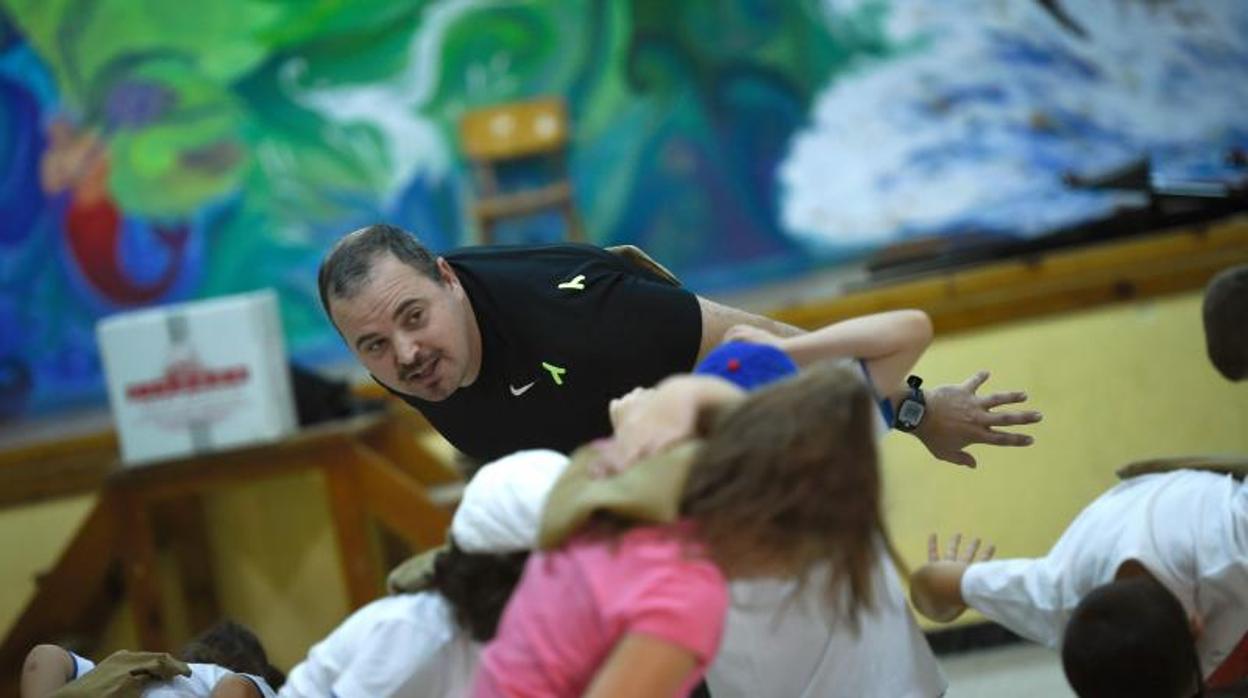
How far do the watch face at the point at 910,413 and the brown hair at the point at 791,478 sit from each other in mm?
829

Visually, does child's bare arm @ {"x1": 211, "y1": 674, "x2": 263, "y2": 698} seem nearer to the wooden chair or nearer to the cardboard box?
the cardboard box

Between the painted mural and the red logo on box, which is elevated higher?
the painted mural

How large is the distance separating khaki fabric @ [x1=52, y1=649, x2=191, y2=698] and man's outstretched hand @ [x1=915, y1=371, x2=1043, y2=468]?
143 centimetres

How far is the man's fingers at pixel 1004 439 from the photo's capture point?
9.27 ft

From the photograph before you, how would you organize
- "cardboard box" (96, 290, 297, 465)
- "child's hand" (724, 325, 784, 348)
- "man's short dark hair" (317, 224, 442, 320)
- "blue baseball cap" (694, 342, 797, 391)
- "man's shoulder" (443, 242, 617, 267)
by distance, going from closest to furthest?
"blue baseball cap" (694, 342, 797, 391) → "child's hand" (724, 325, 784, 348) → "man's short dark hair" (317, 224, 442, 320) → "man's shoulder" (443, 242, 617, 267) → "cardboard box" (96, 290, 297, 465)

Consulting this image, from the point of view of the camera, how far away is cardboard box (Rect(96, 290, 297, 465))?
5238 millimetres

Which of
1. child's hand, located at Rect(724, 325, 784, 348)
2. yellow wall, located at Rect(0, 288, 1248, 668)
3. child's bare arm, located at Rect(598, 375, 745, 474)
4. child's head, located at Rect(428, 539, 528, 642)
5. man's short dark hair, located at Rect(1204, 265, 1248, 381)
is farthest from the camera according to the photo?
yellow wall, located at Rect(0, 288, 1248, 668)

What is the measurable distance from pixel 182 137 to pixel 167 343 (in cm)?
276

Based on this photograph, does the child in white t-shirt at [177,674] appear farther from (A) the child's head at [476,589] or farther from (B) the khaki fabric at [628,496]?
(B) the khaki fabric at [628,496]

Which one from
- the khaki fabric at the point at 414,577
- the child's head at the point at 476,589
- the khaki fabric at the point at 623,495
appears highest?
the khaki fabric at the point at 623,495

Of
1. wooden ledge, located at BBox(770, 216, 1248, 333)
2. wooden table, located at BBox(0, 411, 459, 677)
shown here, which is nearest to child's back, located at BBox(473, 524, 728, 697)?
wooden table, located at BBox(0, 411, 459, 677)

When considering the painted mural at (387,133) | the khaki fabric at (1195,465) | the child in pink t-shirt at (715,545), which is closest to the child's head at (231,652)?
the child in pink t-shirt at (715,545)

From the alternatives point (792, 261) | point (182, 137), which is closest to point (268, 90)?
point (182, 137)

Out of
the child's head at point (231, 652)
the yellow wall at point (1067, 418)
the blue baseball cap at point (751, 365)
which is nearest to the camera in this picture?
the blue baseball cap at point (751, 365)
